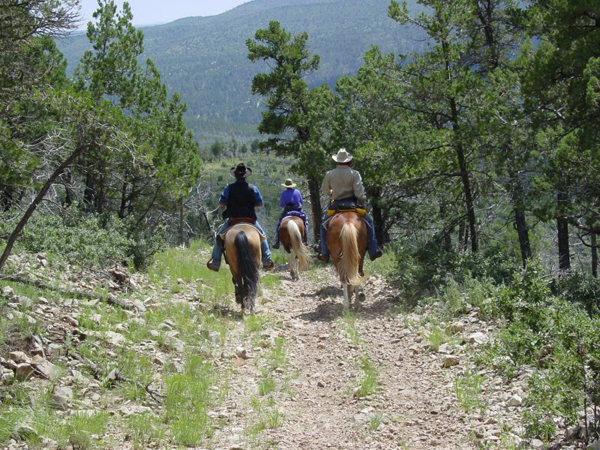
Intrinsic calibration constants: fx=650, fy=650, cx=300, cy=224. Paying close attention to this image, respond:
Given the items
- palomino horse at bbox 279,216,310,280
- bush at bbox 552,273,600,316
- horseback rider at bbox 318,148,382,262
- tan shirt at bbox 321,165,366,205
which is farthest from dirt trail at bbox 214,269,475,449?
palomino horse at bbox 279,216,310,280

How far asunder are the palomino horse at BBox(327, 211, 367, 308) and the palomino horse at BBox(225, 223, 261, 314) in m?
1.41

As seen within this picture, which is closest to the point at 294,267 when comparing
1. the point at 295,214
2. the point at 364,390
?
the point at 295,214

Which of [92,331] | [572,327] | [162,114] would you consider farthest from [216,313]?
[162,114]

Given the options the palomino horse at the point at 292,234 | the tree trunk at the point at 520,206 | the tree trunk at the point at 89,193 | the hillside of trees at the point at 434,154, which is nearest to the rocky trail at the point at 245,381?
the hillside of trees at the point at 434,154

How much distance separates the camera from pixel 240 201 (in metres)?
12.1

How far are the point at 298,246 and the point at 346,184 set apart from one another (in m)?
3.68

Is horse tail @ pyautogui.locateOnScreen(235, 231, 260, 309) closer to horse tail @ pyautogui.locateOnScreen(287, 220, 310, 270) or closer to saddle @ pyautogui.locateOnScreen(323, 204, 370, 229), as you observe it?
Result: saddle @ pyautogui.locateOnScreen(323, 204, 370, 229)

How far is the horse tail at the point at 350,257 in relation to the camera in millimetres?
11602

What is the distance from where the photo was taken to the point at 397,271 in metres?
13.8

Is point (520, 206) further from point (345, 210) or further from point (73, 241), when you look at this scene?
point (73, 241)

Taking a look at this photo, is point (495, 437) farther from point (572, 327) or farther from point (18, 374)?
point (18, 374)

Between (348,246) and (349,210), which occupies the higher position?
(349,210)

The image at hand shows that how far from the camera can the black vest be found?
1212cm

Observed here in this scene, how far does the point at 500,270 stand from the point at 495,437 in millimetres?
6292
